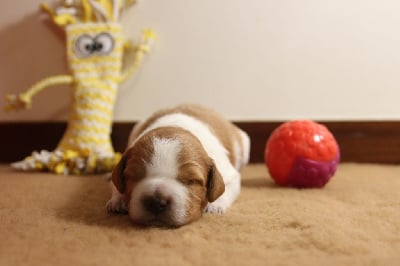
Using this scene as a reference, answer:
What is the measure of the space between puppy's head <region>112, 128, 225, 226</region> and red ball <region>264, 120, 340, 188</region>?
0.57 meters

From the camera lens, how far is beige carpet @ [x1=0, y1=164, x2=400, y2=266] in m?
1.21

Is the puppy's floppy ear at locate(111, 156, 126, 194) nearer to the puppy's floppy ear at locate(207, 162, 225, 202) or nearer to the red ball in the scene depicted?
the puppy's floppy ear at locate(207, 162, 225, 202)

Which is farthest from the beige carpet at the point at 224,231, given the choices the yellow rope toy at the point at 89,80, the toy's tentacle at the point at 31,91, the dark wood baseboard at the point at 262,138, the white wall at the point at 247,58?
the white wall at the point at 247,58

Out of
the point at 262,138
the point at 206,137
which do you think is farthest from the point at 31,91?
the point at 262,138

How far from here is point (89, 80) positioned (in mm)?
2846

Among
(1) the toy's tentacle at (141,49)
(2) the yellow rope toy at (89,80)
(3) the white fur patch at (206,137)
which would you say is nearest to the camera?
(3) the white fur patch at (206,137)

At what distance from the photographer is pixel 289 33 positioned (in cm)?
295

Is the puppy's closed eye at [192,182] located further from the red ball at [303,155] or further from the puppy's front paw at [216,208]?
the red ball at [303,155]

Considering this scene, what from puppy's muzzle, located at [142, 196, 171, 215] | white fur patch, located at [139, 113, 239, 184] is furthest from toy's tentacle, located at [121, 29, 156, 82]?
puppy's muzzle, located at [142, 196, 171, 215]

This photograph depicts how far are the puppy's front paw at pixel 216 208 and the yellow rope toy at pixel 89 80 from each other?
106cm

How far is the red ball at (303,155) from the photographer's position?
2.09 meters

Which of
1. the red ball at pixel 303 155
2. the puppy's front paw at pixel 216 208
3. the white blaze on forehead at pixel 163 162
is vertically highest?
the white blaze on forehead at pixel 163 162

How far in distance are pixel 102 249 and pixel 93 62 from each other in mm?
1802

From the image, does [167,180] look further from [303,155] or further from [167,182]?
[303,155]
